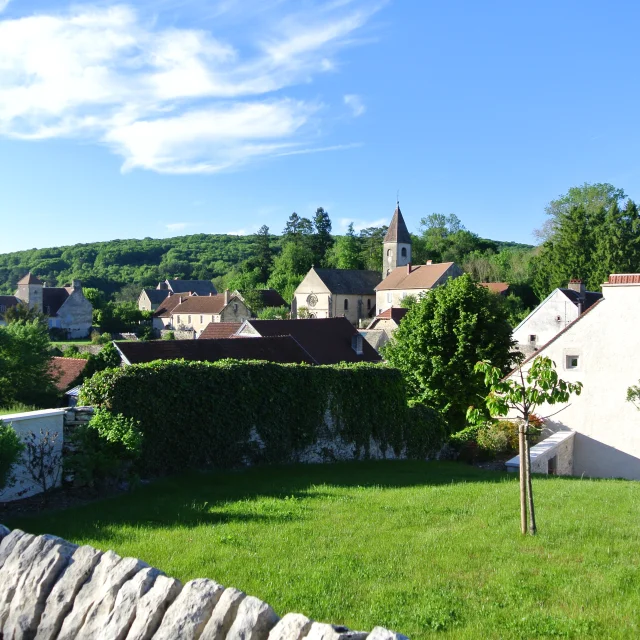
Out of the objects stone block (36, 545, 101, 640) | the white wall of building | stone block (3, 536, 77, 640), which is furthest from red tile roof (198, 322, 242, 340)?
stone block (36, 545, 101, 640)

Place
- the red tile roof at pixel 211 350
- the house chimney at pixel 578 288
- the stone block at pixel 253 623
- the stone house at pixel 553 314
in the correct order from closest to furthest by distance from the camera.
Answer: the stone block at pixel 253 623, the red tile roof at pixel 211 350, the stone house at pixel 553 314, the house chimney at pixel 578 288

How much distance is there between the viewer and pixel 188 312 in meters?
85.8

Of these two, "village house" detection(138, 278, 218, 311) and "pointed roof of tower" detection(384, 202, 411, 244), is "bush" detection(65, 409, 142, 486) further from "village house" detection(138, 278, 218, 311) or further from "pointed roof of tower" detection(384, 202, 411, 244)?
"village house" detection(138, 278, 218, 311)

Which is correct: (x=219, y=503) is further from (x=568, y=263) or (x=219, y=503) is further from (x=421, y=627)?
(x=568, y=263)

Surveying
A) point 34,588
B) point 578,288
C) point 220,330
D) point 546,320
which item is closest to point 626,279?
point 220,330

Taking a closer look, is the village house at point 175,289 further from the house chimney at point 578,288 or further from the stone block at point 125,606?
the stone block at point 125,606

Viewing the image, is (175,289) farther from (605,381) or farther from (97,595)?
(97,595)

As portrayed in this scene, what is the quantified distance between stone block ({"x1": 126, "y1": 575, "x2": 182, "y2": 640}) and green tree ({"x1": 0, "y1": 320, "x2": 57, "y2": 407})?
28347 millimetres

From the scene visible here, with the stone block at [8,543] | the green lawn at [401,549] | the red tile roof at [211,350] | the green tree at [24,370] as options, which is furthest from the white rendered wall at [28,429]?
the green tree at [24,370]

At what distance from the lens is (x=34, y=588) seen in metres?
4.54

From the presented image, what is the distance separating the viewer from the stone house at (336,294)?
87.9m

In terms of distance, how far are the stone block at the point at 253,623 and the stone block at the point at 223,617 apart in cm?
6

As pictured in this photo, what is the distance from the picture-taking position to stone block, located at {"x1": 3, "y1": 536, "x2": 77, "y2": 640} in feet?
14.6

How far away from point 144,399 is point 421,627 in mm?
9085
